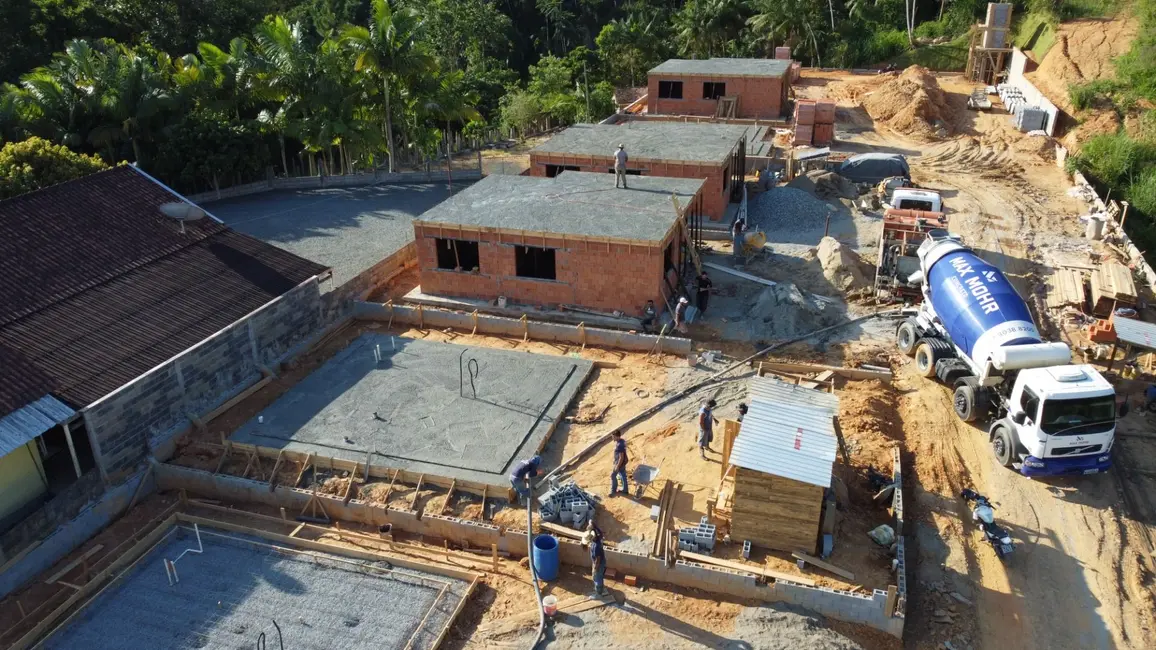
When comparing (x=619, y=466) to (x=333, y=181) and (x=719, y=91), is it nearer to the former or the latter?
(x=333, y=181)

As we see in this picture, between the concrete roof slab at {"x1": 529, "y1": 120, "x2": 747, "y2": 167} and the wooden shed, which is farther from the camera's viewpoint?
the concrete roof slab at {"x1": 529, "y1": 120, "x2": 747, "y2": 167}

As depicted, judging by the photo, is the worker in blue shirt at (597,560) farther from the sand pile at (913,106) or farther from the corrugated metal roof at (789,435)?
the sand pile at (913,106)

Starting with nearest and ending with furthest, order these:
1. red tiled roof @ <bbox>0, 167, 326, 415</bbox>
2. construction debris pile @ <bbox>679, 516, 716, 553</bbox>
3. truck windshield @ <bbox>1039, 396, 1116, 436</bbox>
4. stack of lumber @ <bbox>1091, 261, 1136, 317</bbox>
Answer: construction debris pile @ <bbox>679, 516, 716, 553</bbox> < truck windshield @ <bbox>1039, 396, 1116, 436</bbox> < red tiled roof @ <bbox>0, 167, 326, 415</bbox> < stack of lumber @ <bbox>1091, 261, 1136, 317</bbox>

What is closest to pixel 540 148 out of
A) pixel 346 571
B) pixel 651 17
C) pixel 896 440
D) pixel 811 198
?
pixel 811 198

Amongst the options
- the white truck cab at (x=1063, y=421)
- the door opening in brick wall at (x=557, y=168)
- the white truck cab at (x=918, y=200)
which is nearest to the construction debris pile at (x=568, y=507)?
the white truck cab at (x=1063, y=421)

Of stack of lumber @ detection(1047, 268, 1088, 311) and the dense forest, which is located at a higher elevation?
the dense forest

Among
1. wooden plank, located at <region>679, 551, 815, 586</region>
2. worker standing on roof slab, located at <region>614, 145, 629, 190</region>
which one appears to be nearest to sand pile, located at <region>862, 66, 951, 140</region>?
worker standing on roof slab, located at <region>614, 145, 629, 190</region>

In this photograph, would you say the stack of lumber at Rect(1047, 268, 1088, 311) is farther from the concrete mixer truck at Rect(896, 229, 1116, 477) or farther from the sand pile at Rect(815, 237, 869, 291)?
the sand pile at Rect(815, 237, 869, 291)
